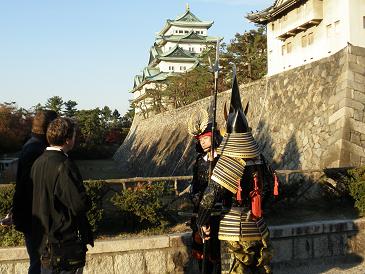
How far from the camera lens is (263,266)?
396cm

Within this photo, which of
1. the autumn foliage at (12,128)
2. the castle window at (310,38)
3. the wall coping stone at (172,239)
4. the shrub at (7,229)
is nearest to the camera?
the wall coping stone at (172,239)

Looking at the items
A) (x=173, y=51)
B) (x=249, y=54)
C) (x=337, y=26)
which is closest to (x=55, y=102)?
(x=173, y=51)

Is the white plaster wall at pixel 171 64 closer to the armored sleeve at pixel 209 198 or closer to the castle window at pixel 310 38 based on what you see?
the castle window at pixel 310 38

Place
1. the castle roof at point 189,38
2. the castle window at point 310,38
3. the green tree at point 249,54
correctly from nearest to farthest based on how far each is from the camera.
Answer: the castle window at point 310,38
the green tree at point 249,54
the castle roof at point 189,38

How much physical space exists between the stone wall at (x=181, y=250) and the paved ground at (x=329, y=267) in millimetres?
52

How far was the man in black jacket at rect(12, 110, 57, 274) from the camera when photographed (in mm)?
3844

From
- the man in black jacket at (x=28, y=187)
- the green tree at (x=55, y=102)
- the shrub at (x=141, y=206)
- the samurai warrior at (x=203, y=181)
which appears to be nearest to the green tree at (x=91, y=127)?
the green tree at (x=55, y=102)

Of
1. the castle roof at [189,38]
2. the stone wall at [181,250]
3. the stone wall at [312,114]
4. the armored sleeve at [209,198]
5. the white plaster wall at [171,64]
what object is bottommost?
the stone wall at [181,250]

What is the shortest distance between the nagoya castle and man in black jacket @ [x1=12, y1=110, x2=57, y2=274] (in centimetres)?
4380

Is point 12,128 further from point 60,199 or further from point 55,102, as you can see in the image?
point 60,199

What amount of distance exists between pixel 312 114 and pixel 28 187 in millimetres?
11929

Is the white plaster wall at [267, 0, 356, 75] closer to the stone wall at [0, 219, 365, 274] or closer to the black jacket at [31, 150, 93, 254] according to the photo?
the stone wall at [0, 219, 365, 274]

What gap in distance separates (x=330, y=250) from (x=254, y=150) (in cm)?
280

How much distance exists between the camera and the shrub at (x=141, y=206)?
590 cm
